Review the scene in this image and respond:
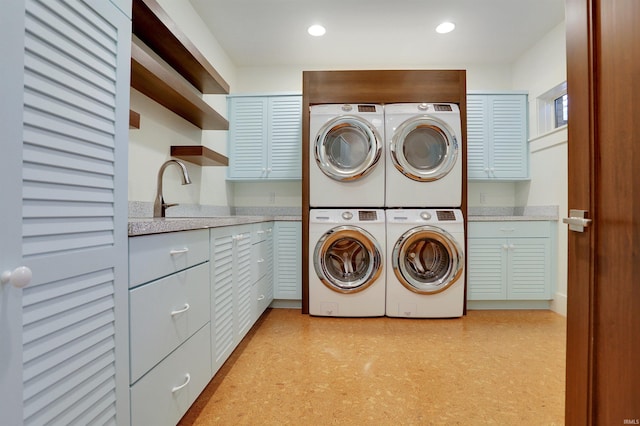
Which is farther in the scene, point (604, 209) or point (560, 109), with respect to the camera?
point (560, 109)

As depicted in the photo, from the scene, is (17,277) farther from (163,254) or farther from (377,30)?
(377,30)

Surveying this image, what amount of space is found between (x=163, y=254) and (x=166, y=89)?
1.11 m

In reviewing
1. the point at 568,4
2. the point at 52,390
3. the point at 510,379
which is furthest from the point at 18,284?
the point at 510,379

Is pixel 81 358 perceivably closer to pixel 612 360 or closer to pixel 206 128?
pixel 612 360

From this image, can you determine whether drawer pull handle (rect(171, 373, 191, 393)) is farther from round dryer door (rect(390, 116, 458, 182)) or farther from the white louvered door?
round dryer door (rect(390, 116, 458, 182))

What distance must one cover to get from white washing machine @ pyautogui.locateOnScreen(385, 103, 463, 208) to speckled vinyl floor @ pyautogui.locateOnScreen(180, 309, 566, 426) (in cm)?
107

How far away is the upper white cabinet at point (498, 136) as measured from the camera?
312cm

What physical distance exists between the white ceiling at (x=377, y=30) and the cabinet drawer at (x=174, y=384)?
8.03ft

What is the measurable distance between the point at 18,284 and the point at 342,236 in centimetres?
219

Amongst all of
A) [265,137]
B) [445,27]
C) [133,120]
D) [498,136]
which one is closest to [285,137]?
[265,137]

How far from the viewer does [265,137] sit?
3.19 meters

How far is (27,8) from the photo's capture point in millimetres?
600

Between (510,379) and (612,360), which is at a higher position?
(612,360)

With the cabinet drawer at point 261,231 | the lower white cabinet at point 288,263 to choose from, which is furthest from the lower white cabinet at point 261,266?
the lower white cabinet at point 288,263
